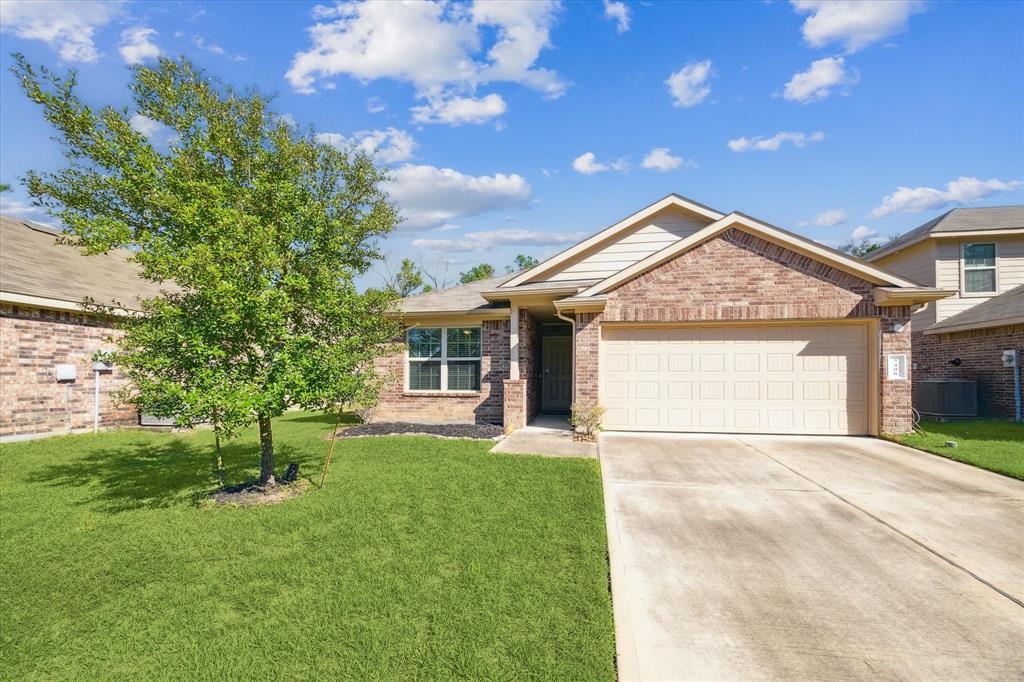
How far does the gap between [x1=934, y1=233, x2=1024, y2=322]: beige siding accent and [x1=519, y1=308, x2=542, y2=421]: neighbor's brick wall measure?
12531 millimetres

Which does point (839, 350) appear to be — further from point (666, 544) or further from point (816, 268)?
point (666, 544)

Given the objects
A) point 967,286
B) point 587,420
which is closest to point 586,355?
point 587,420

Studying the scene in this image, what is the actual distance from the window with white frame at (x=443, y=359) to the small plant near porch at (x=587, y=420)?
3.38m

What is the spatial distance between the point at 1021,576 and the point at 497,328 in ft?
31.7

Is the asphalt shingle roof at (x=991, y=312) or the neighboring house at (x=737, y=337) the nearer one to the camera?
the neighboring house at (x=737, y=337)

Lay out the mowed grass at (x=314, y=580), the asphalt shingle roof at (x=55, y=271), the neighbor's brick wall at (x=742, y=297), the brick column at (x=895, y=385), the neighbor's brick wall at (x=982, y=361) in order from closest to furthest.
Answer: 1. the mowed grass at (x=314, y=580)
2. the brick column at (x=895, y=385)
3. the neighbor's brick wall at (x=742, y=297)
4. the asphalt shingle roof at (x=55, y=271)
5. the neighbor's brick wall at (x=982, y=361)

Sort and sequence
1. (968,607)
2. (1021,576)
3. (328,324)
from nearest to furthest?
1. (968,607)
2. (1021,576)
3. (328,324)

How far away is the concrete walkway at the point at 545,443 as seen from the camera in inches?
330

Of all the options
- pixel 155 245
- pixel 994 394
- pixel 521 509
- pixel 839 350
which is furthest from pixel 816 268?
pixel 155 245

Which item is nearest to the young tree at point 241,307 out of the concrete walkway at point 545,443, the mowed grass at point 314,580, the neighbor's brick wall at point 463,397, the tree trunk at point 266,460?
the tree trunk at point 266,460

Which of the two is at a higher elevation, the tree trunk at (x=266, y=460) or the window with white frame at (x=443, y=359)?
the window with white frame at (x=443, y=359)

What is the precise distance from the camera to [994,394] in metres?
12.2

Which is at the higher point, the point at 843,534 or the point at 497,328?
the point at 497,328

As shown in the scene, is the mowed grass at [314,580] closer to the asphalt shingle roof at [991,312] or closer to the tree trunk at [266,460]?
the tree trunk at [266,460]
